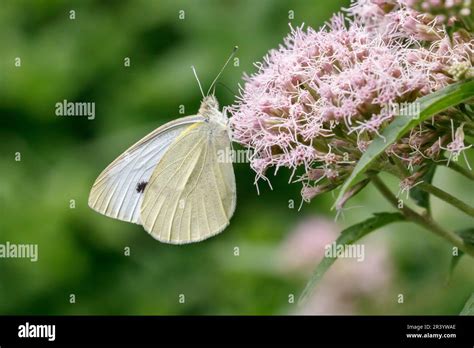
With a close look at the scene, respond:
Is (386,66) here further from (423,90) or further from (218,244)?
(218,244)

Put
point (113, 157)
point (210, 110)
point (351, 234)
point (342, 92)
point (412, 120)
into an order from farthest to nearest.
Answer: point (113, 157), point (210, 110), point (351, 234), point (342, 92), point (412, 120)

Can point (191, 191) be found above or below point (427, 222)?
above

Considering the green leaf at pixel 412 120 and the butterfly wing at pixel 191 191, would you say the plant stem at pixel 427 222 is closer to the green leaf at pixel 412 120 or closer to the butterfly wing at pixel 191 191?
the green leaf at pixel 412 120

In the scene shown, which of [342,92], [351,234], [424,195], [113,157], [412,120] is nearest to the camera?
[412,120]

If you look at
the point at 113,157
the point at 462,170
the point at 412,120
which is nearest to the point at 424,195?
the point at 462,170

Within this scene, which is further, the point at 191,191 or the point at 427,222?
the point at 191,191

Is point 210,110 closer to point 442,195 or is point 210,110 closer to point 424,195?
point 424,195

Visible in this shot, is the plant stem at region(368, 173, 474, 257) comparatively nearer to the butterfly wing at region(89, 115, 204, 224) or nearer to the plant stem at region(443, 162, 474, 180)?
the plant stem at region(443, 162, 474, 180)

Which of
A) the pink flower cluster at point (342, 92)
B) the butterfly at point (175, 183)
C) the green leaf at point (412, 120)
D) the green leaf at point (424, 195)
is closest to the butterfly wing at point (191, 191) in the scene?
the butterfly at point (175, 183)
